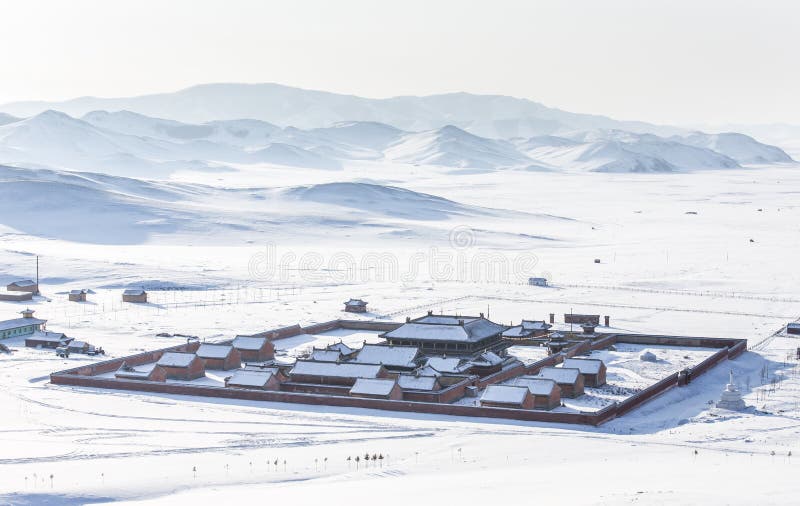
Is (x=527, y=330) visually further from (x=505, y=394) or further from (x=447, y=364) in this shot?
(x=505, y=394)

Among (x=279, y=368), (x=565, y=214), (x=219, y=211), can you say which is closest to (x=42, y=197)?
(x=219, y=211)

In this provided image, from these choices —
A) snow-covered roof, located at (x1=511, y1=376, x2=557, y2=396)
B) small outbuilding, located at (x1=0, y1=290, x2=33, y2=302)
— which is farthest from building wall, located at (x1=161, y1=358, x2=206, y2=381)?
small outbuilding, located at (x1=0, y1=290, x2=33, y2=302)

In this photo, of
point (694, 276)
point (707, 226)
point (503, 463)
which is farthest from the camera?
point (707, 226)

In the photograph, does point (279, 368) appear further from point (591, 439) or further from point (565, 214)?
point (565, 214)

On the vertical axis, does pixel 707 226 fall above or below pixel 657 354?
above

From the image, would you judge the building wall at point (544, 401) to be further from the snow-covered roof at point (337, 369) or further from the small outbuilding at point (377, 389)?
the snow-covered roof at point (337, 369)

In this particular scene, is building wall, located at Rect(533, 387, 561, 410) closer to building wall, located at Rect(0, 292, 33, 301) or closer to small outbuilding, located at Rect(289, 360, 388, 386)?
small outbuilding, located at Rect(289, 360, 388, 386)

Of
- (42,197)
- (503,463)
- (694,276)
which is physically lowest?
(503,463)
